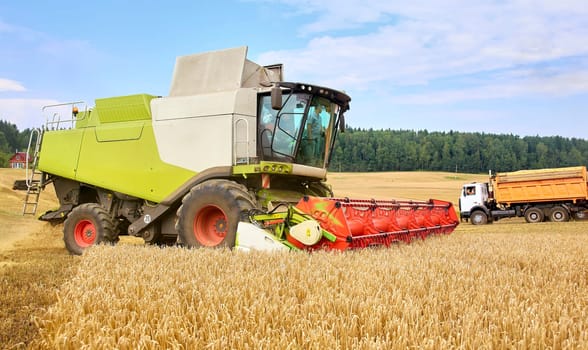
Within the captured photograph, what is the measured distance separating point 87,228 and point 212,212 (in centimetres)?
341

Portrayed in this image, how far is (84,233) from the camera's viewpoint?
9.71m

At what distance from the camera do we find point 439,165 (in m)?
81.8

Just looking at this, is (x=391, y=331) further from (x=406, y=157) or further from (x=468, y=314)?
(x=406, y=157)

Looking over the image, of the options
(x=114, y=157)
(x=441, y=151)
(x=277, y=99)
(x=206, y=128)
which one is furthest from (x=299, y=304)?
(x=441, y=151)

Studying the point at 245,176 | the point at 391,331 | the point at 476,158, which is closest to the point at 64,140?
the point at 245,176

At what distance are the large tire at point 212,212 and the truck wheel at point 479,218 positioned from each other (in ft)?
59.6

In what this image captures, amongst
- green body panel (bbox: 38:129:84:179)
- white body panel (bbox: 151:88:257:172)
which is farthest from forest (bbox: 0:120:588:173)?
white body panel (bbox: 151:88:257:172)

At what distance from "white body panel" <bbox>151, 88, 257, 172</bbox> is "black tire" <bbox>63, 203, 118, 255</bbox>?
1.85 metres

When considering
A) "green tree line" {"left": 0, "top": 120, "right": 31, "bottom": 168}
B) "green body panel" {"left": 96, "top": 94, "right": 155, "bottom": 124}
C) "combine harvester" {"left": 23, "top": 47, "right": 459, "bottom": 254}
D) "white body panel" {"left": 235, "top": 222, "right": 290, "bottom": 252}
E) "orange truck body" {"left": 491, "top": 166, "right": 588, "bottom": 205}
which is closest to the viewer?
"white body panel" {"left": 235, "top": 222, "right": 290, "bottom": 252}

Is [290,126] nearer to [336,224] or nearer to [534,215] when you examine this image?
[336,224]

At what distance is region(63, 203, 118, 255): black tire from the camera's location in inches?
368

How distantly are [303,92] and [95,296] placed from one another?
16.7 ft

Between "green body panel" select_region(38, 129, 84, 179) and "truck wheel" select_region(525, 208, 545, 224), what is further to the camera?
"truck wheel" select_region(525, 208, 545, 224)

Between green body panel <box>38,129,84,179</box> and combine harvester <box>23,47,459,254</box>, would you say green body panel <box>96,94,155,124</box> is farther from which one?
green body panel <box>38,129,84,179</box>
